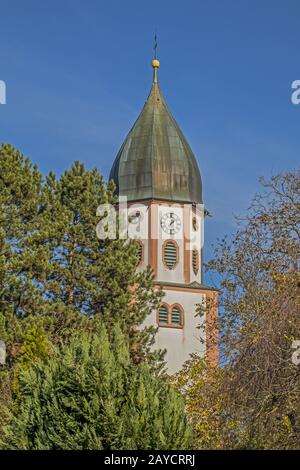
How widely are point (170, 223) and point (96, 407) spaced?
112 ft

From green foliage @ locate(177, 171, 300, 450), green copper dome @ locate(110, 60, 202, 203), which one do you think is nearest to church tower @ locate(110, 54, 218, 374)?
green copper dome @ locate(110, 60, 202, 203)

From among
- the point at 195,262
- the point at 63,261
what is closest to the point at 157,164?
the point at 195,262

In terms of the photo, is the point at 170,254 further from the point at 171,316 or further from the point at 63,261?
the point at 63,261

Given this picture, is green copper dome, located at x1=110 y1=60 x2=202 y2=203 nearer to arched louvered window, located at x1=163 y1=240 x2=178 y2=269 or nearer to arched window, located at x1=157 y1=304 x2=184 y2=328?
arched louvered window, located at x1=163 y1=240 x2=178 y2=269

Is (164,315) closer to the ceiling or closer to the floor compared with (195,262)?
closer to the floor

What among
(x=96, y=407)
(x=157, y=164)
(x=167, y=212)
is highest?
(x=157, y=164)

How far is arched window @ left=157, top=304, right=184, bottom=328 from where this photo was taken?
4788 cm

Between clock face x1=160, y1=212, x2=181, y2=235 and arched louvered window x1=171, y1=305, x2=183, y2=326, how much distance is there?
Answer: 12.6ft

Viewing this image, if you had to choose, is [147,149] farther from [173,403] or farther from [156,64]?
[173,403]

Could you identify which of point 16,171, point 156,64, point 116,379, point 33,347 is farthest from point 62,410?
point 156,64

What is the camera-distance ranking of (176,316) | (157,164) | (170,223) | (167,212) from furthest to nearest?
(157,164) → (170,223) → (167,212) → (176,316)

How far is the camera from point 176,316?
158 feet

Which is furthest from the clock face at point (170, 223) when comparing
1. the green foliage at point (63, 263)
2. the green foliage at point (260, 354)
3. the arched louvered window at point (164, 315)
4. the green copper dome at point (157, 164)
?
the green foliage at point (260, 354)

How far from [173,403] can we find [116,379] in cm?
91
